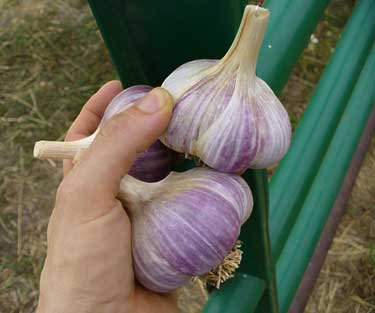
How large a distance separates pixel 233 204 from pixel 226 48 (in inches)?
4.9

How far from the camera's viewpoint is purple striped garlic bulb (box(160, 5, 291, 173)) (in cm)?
42

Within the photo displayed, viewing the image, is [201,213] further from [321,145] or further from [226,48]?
[321,145]

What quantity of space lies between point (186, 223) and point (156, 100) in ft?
0.31

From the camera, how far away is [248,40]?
421 mm

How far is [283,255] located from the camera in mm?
966

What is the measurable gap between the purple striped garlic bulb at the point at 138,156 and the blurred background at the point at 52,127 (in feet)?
3.01

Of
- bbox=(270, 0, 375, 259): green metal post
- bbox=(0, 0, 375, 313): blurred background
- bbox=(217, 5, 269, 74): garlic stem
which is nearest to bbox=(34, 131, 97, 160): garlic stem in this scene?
bbox=(217, 5, 269, 74): garlic stem

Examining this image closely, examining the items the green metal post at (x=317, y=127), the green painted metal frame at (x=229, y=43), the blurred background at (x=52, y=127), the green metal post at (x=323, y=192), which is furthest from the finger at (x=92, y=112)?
the blurred background at (x=52, y=127)

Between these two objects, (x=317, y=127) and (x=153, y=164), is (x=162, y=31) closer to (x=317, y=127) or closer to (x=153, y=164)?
(x=153, y=164)

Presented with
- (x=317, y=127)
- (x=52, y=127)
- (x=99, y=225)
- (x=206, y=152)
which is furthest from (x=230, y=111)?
(x=52, y=127)

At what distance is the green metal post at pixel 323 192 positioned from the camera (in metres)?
0.95

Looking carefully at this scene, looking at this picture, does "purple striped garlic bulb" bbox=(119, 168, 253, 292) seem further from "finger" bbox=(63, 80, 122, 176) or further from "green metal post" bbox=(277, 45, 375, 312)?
"green metal post" bbox=(277, 45, 375, 312)

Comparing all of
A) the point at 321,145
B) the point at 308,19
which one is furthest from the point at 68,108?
the point at 308,19

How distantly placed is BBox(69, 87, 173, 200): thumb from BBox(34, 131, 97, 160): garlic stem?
20mm
